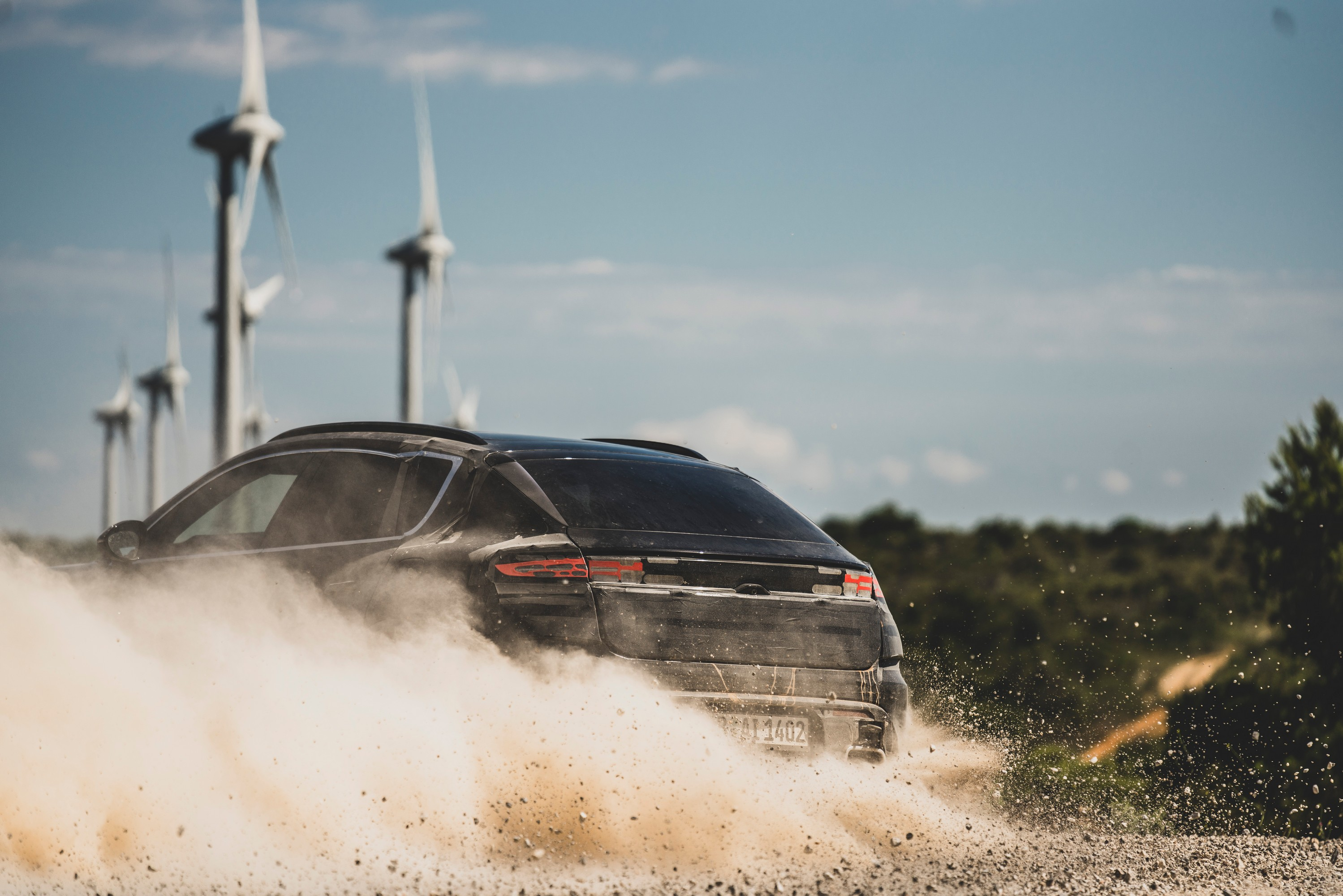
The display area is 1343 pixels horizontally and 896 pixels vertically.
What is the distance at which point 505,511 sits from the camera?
5359mm

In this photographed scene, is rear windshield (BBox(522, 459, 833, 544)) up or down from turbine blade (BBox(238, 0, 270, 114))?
down

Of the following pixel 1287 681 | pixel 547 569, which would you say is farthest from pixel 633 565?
pixel 1287 681

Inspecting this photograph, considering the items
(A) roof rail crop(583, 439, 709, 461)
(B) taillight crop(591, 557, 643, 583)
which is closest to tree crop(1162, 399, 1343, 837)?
(A) roof rail crop(583, 439, 709, 461)

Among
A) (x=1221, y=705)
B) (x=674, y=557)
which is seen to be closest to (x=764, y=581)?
(x=674, y=557)

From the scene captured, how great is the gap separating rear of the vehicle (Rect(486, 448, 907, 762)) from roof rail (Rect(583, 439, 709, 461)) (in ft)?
2.89

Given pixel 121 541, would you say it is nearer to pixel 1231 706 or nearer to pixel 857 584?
pixel 857 584

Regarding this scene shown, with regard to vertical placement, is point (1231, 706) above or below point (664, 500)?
below

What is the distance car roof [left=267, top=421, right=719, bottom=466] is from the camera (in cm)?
583

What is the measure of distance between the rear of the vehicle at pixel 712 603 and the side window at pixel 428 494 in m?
0.22

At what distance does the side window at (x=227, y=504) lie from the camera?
6.63 m

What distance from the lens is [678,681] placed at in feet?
16.8

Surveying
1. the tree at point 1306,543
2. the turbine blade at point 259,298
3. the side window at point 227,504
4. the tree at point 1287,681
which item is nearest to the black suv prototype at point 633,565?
the side window at point 227,504

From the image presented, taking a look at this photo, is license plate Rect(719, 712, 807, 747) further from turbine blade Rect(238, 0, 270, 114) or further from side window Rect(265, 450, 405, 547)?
turbine blade Rect(238, 0, 270, 114)

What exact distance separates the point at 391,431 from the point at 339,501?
1.35 ft
